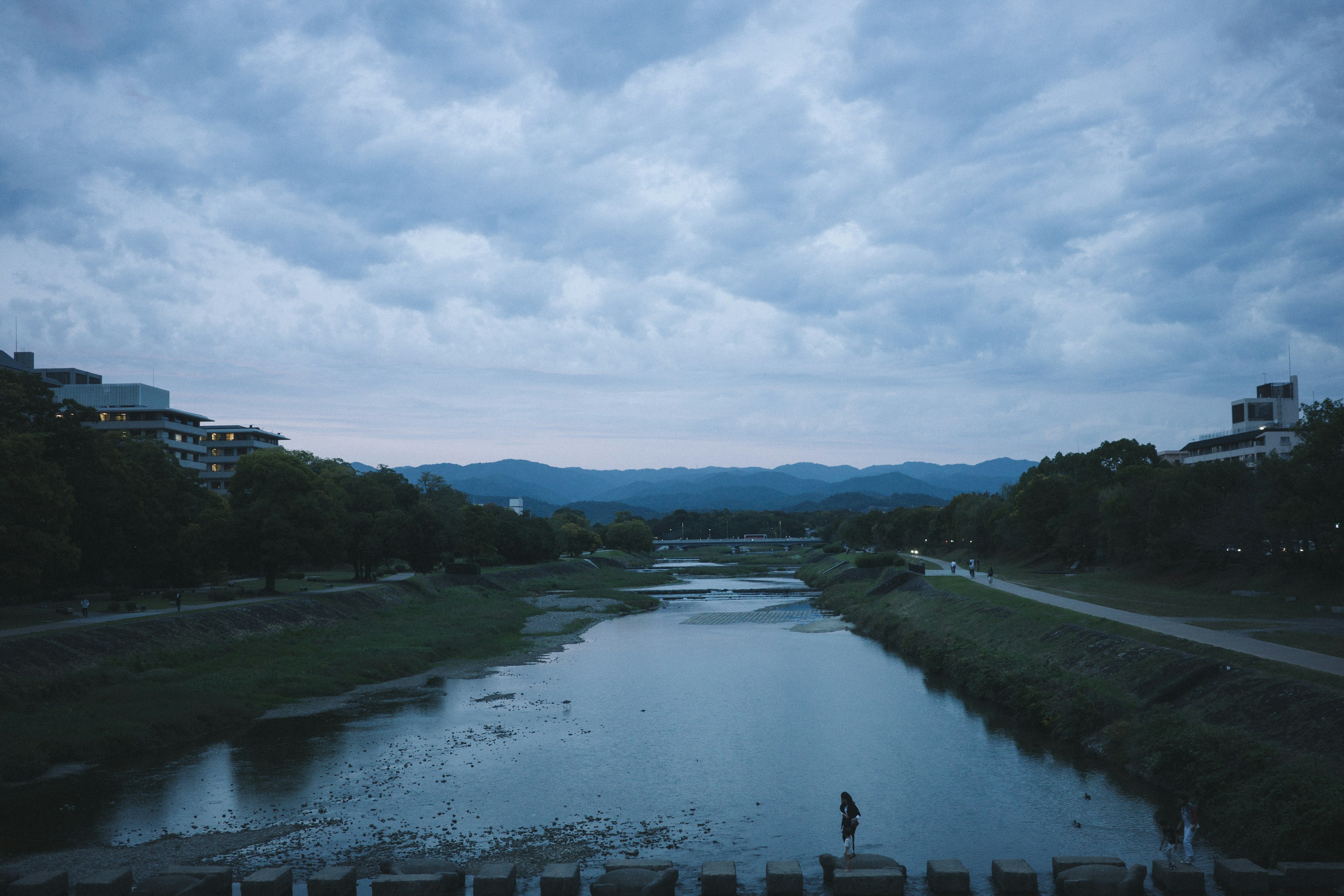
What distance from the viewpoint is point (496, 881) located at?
1664 cm

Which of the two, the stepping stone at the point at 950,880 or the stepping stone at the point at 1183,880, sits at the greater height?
the stepping stone at the point at 1183,880

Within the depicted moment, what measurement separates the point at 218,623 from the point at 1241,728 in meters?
45.4

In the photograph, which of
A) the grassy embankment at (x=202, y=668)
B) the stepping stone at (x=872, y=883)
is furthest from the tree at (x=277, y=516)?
the stepping stone at (x=872, y=883)

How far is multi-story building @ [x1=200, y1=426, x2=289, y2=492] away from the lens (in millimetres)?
149125

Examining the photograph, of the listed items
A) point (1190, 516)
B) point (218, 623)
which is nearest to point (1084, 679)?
point (1190, 516)

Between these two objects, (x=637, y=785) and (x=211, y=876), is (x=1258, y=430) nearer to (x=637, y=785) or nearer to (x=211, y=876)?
(x=637, y=785)

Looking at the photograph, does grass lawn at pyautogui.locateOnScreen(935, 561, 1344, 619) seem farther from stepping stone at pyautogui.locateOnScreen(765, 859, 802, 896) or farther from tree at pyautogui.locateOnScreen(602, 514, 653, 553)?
tree at pyautogui.locateOnScreen(602, 514, 653, 553)

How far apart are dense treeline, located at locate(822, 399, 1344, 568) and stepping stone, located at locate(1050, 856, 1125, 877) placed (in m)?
33.7

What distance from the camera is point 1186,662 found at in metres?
28.5

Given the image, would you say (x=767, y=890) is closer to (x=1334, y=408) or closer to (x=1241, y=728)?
(x=1241, y=728)

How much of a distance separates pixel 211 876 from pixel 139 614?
3361 cm

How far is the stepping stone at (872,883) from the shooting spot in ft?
55.1

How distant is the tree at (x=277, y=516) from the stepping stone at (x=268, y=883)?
43.7 m

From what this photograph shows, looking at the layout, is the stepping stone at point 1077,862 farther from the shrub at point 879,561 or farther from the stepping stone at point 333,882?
the shrub at point 879,561
